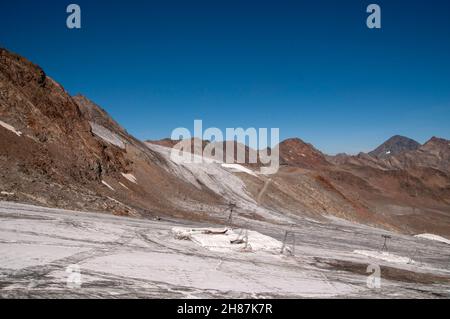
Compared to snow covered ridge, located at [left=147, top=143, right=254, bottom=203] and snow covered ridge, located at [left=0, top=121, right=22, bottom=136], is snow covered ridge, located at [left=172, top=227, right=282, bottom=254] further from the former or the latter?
snow covered ridge, located at [left=147, top=143, right=254, bottom=203]

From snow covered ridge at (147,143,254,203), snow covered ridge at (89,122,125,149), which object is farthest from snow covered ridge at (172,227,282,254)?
snow covered ridge at (147,143,254,203)

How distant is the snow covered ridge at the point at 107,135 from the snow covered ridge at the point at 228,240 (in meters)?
28.4

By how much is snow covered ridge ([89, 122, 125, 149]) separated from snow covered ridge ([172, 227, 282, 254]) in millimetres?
28376

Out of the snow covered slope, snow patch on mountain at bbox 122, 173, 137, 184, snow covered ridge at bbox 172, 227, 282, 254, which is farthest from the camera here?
snow patch on mountain at bbox 122, 173, 137, 184

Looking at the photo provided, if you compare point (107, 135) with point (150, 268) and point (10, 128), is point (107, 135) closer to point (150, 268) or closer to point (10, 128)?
point (10, 128)

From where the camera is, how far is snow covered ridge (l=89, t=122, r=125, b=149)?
45969mm

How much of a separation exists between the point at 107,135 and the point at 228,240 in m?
32.7

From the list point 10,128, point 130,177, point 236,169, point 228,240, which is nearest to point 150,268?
point 228,240

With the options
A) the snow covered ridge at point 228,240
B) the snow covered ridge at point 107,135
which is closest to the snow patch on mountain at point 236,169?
the snow covered ridge at point 107,135

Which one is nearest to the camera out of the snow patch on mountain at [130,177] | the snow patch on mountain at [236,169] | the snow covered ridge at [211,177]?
the snow patch on mountain at [130,177]

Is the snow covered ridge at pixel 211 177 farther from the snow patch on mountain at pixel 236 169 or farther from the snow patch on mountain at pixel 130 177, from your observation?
the snow patch on mountain at pixel 130 177

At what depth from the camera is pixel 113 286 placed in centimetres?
988

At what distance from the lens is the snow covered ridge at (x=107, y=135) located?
4597 cm

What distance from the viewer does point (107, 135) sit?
47562mm
